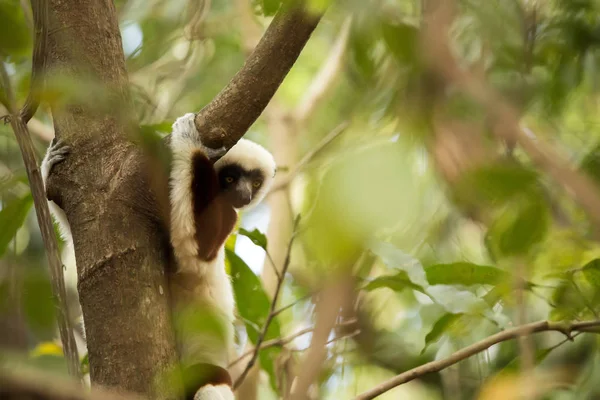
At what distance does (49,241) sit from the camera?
189 cm

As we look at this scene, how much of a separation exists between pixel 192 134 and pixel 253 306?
2.98ft

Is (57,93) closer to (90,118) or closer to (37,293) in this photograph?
(37,293)

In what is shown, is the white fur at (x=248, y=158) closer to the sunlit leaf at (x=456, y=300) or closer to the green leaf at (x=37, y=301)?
the sunlit leaf at (x=456, y=300)

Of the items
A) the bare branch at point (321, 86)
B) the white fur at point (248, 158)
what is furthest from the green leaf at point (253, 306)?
the bare branch at point (321, 86)

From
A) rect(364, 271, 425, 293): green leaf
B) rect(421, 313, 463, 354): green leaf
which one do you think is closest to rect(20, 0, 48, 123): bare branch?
rect(364, 271, 425, 293): green leaf

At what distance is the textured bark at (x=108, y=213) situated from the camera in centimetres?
202

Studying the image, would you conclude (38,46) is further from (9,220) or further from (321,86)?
(321,86)

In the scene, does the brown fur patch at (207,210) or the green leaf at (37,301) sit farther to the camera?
the brown fur patch at (207,210)

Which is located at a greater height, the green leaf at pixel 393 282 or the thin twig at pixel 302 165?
the green leaf at pixel 393 282

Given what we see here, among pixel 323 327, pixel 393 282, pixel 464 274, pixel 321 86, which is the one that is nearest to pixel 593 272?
pixel 464 274

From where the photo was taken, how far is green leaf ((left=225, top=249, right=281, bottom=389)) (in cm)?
312

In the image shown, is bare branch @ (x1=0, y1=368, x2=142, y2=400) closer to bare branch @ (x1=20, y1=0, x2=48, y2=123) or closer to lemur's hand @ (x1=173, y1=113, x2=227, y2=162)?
bare branch @ (x1=20, y1=0, x2=48, y2=123)

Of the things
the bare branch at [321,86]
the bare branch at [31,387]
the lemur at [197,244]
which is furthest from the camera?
the bare branch at [321,86]

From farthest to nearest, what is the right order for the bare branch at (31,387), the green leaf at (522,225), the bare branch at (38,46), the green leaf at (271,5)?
the bare branch at (38,46), the green leaf at (271,5), the green leaf at (522,225), the bare branch at (31,387)
